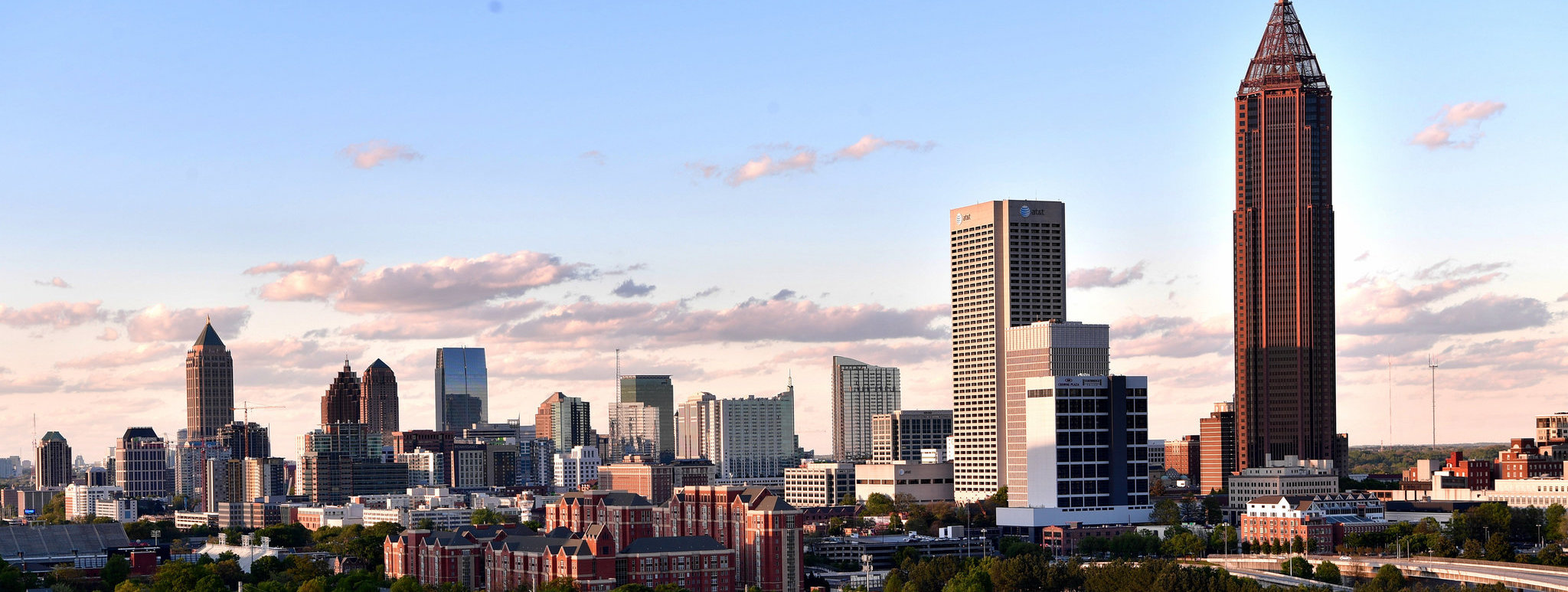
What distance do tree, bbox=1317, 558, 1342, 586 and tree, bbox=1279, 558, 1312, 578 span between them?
1286 millimetres

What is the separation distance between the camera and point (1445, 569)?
547ft

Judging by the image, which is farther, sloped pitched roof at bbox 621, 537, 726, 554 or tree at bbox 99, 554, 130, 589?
tree at bbox 99, 554, 130, 589

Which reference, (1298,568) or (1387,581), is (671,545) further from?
(1387,581)

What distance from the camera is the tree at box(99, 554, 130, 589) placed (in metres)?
186

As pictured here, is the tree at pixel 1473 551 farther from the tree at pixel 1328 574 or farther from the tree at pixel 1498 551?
the tree at pixel 1328 574

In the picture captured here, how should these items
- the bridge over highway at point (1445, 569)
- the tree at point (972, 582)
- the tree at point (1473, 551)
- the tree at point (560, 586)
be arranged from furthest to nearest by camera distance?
the tree at point (1473, 551), the tree at point (560, 586), the tree at point (972, 582), the bridge over highway at point (1445, 569)

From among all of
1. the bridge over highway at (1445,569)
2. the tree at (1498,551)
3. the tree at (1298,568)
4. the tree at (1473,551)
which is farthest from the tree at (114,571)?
the tree at (1498,551)

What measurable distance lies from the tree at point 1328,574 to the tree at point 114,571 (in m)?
105

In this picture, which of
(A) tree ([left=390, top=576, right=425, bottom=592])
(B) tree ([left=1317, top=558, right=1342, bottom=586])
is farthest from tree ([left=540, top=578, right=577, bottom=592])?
(B) tree ([left=1317, top=558, right=1342, bottom=586])

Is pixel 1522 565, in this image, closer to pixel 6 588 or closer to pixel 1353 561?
pixel 1353 561

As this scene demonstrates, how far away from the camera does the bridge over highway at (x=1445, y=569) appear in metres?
154

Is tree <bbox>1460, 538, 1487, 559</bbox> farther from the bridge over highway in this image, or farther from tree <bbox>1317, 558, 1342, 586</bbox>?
tree <bbox>1317, 558, 1342, 586</bbox>

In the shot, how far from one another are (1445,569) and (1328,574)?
9367 millimetres

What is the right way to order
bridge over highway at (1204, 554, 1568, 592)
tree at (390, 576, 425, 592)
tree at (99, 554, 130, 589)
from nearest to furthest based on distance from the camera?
bridge over highway at (1204, 554, 1568, 592) < tree at (390, 576, 425, 592) < tree at (99, 554, 130, 589)
